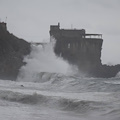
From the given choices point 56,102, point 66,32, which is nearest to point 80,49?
point 66,32

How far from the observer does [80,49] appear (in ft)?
153

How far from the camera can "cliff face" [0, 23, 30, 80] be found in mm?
32688

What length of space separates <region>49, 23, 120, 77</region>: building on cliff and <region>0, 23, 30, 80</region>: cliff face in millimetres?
7118

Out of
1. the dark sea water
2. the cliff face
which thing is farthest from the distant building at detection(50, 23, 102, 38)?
the dark sea water

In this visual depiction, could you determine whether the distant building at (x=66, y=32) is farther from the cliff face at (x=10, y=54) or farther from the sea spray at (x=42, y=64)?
the cliff face at (x=10, y=54)

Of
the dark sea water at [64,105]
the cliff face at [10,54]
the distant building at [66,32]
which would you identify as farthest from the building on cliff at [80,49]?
the dark sea water at [64,105]

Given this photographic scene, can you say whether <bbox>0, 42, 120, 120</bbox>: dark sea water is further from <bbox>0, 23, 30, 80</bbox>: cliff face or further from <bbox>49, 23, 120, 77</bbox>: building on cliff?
<bbox>49, 23, 120, 77</bbox>: building on cliff

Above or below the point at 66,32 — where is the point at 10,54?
below

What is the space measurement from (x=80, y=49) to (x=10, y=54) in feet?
47.5

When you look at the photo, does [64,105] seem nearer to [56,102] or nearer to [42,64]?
[56,102]

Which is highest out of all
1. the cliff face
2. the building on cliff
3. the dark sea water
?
the building on cliff

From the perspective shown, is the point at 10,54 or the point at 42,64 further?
the point at 42,64

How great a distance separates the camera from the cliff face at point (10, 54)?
32.7 m

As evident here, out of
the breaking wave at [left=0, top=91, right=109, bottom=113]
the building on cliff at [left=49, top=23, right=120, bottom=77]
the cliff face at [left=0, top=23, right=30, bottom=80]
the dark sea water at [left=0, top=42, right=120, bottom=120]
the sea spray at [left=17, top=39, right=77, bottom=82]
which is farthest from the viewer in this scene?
the building on cliff at [left=49, top=23, right=120, bottom=77]
